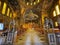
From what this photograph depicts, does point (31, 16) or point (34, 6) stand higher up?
point (34, 6)

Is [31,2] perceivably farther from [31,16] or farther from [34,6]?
[31,16]

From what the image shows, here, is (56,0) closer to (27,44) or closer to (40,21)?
(40,21)

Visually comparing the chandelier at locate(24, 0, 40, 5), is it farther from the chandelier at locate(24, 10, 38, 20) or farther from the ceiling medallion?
the chandelier at locate(24, 10, 38, 20)

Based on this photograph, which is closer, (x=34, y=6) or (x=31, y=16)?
(x=34, y=6)

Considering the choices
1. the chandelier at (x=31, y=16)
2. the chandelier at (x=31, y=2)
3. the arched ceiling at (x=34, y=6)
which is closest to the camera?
the arched ceiling at (x=34, y=6)

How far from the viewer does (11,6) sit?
1416cm

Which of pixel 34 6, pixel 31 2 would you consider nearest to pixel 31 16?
pixel 34 6

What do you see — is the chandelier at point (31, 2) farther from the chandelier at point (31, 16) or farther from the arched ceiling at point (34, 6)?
the chandelier at point (31, 16)

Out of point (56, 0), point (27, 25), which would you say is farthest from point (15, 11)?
point (56, 0)

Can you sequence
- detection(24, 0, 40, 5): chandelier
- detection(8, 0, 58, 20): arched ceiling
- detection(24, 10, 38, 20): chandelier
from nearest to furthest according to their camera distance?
1. detection(8, 0, 58, 20): arched ceiling
2. detection(24, 10, 38, 20): chandelier
3. detection(24, 0, 40, 5): chandelier

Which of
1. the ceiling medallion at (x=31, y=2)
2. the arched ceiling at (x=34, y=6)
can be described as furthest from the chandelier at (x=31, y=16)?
the ceiling medallion at (x=31, y=2)

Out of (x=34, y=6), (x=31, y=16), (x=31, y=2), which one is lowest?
(x=31, y=16)

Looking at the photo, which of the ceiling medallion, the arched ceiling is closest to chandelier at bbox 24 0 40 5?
the ceiling medallion

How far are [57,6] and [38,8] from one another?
8.07 feet
